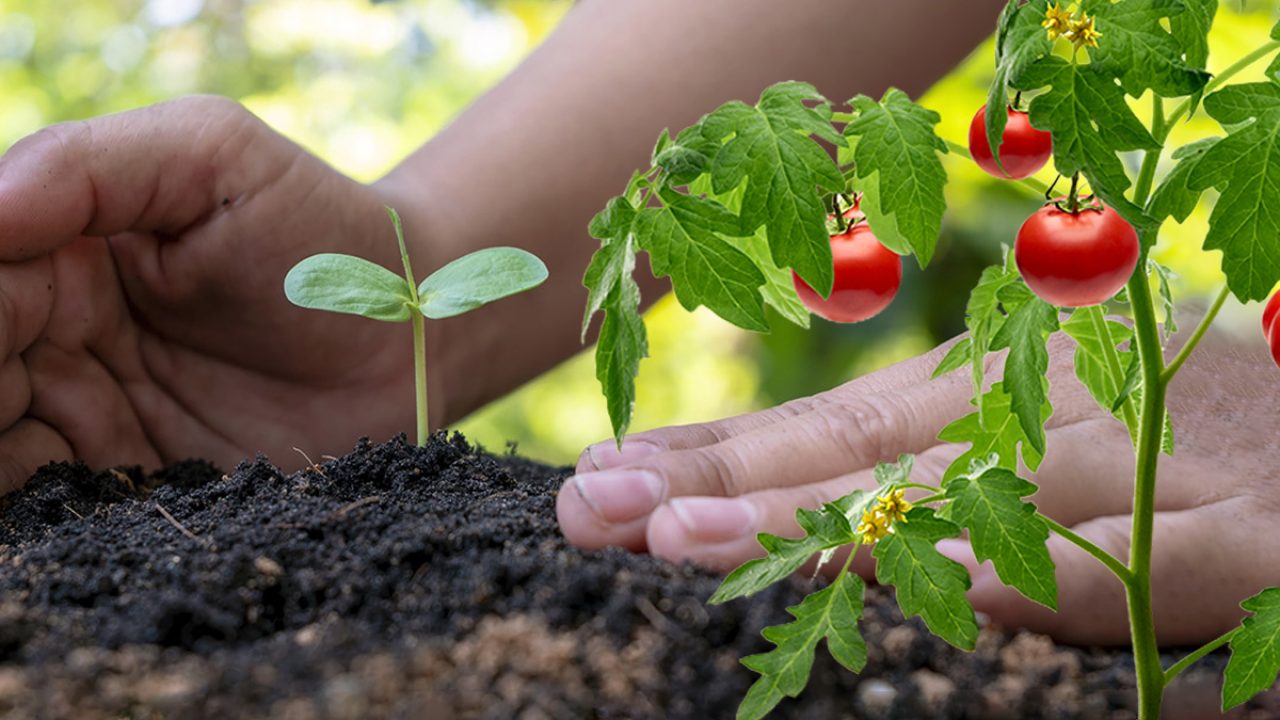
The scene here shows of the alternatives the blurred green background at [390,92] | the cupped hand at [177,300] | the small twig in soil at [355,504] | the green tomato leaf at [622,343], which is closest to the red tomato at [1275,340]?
the green tomato leaf at [622,343]

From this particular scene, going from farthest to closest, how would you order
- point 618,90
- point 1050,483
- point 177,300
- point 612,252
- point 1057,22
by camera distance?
point 618,90 < point 177,300 < point 1050,483 < point 612,252 < point 1057,22

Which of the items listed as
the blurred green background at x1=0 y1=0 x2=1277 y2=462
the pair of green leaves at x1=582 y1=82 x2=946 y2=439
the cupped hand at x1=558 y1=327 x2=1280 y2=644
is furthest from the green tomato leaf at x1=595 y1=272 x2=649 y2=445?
the blurred green background at x1=0 y1=0 x2=1277 y2=462

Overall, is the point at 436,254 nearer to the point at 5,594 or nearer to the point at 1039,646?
the point at 5,594

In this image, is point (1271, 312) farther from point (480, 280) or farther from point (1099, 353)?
point (480, 280)

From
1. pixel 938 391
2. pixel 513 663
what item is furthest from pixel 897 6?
pixel 513 663

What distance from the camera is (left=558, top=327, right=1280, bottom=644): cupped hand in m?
1.04

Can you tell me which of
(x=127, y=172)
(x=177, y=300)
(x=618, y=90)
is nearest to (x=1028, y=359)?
(x=127, y=172)

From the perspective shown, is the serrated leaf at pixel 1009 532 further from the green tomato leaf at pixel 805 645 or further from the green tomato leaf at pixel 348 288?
the green tomato leaf at pixel 348 288

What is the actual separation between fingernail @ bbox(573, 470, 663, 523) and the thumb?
0.95 metres

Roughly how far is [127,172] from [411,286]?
63 cm

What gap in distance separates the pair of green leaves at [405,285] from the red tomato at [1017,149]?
50 cm

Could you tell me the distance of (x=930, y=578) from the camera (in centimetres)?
83

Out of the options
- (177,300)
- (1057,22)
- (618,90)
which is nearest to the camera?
(1057,22)

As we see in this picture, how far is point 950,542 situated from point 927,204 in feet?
1.50
